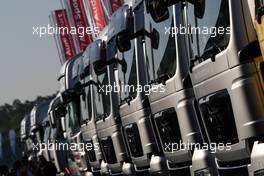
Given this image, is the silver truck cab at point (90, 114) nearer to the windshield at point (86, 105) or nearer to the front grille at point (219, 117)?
the windshield at point (86, 105)

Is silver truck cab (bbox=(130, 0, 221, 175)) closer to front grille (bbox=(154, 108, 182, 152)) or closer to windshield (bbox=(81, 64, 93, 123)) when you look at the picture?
front grille (bbox=(154, 108, 182, 152))

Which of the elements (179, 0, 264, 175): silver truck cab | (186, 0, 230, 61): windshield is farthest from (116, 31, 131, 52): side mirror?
(179, 0, 264, 175): silver truck cab

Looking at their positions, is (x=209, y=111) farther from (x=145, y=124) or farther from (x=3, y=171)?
(x=3, y=171)

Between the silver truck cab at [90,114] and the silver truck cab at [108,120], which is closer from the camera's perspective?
the silver truck cab at [108,120]

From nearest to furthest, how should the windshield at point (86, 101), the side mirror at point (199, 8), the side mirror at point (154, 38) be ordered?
the side mirror at point (199, 8), the side mirror at point (154, 38), the windshield at point (86, 101)

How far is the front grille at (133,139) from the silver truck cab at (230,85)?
304 centimetres

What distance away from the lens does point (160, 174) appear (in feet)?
34.8

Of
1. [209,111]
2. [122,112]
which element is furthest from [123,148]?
[209,111]

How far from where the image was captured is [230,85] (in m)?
7.55

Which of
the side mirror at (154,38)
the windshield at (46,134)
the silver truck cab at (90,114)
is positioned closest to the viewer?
the side mirror at (154,38)

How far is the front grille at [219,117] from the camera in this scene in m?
7.76

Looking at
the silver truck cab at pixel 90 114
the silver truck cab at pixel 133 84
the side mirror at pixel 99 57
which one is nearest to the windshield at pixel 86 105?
the silver truck cab at pixel 90 114

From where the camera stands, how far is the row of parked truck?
7414 millimetres

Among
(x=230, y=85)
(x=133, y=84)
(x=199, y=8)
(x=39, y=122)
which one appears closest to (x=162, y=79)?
(x=199, y=8)
